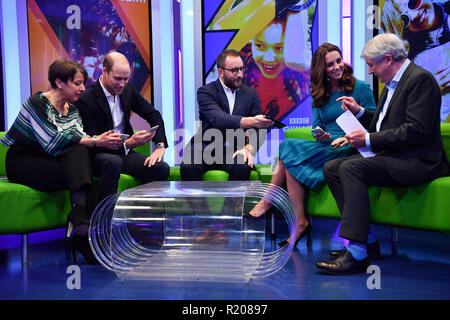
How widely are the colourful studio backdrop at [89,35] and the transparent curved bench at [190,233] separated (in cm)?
245

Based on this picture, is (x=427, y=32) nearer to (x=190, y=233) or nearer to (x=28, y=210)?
(x=190, y=233)

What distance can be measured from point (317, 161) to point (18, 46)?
3170mm

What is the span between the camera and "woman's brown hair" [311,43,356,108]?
3.48 m

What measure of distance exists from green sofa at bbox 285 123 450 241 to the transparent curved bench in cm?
57

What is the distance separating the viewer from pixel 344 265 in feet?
9.09

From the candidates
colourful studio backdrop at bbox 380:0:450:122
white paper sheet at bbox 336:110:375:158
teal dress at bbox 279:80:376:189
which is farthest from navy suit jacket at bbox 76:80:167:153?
colourful studio backdrop at bbox 380:0:450:122

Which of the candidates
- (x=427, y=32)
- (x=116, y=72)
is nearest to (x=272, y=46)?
(x=427, y=32)

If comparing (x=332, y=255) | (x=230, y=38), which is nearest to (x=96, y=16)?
(x=230, y=38)

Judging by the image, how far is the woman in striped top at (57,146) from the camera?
10.3 ft

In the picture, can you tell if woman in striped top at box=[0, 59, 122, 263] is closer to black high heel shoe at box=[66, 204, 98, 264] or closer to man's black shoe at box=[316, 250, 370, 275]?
black high heel shoe at box=[66, 204, 98, 264]

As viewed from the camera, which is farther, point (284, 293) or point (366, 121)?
point (366, 121)

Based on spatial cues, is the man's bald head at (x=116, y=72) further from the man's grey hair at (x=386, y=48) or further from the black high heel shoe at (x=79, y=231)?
the man's grey hair at (x=386, y=48)

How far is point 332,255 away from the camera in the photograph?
3219 mm
